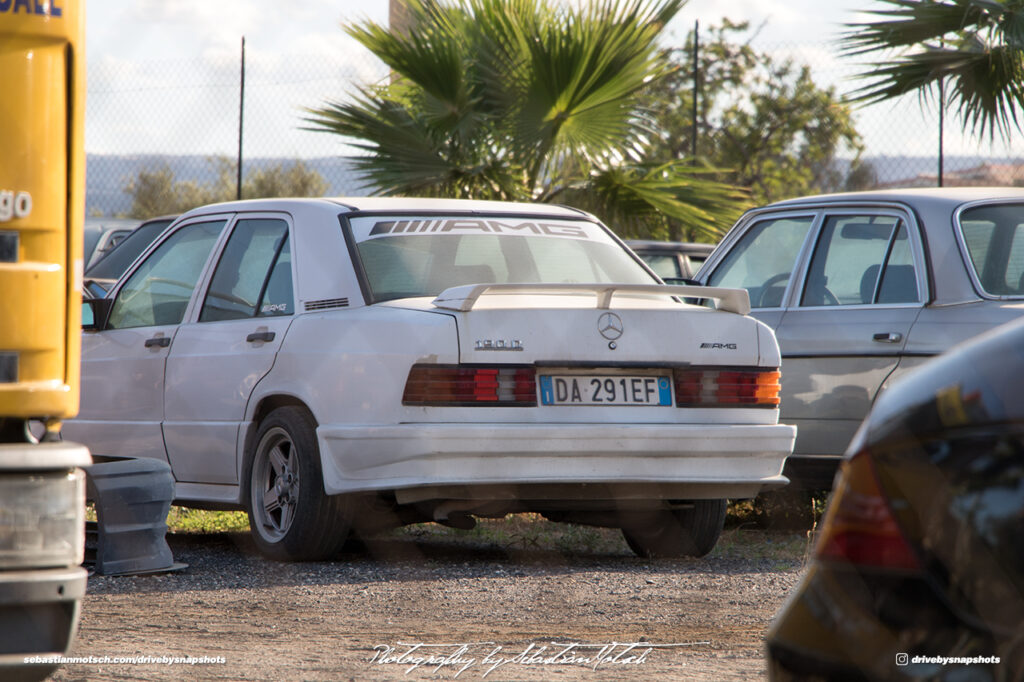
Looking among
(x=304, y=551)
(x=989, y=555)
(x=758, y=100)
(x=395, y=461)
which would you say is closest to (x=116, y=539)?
(x=304, y=551)

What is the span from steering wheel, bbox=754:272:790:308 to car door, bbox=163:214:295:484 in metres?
2.71

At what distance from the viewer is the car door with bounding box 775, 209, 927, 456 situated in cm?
712

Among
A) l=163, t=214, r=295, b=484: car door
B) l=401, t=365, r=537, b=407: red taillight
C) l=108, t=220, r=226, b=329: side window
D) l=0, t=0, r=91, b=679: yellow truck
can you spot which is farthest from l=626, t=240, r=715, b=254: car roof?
l=0, t=0, r=91, b=679: yellow truck

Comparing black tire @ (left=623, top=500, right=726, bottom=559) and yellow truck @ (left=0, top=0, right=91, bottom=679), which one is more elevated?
yellow truck @ (left=0, top=0, right=91, bottom=679)

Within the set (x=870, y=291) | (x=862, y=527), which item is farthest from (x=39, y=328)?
(x=870, y=291)

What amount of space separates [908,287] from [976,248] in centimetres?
37

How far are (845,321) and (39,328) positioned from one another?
476 centimetres

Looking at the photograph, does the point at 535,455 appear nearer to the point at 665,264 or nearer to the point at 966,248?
the point at 966,248

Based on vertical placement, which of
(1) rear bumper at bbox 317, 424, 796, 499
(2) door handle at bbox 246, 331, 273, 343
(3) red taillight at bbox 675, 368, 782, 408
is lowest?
(1) rear bumper at bbox 317, 424, 796, 499

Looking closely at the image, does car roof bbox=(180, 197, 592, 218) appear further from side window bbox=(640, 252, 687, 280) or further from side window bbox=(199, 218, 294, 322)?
side window bbox=(640, 252, 687, 280)

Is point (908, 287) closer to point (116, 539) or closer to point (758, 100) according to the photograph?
point (116, 539)

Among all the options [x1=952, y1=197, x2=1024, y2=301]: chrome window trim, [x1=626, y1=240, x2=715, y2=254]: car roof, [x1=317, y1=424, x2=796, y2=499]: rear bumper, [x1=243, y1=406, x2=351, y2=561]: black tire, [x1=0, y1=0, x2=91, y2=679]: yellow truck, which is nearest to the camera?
[x1=0, y1=0, x2=91, y2=679]: yellow truck

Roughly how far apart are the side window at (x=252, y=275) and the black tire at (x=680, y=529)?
194cm

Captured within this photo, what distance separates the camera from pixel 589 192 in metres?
13.8
